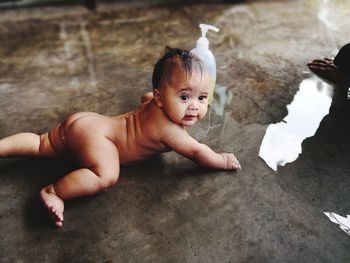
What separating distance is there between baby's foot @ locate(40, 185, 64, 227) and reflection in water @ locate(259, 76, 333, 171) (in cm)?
85

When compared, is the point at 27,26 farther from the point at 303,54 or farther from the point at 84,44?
the point at 303,54

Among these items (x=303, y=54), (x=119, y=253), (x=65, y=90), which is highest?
(x=303, y=54)

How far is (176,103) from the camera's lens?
4.25 feet

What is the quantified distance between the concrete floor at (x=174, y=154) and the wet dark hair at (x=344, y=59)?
0.14 m

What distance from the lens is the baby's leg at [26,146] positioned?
1.39 meters

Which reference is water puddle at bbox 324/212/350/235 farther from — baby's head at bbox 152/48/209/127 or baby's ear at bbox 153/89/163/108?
baby's ear at bbox 153/89/163/108

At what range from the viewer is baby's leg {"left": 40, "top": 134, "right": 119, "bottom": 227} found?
126 cm

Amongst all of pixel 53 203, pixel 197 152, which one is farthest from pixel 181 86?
pixel 53 203

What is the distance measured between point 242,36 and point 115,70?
95cm

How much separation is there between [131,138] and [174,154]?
0.83 ft

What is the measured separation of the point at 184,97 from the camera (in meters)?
1.30

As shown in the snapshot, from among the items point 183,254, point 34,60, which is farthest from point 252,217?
point 34,60

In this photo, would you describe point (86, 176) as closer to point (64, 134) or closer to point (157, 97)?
point (64, 134)

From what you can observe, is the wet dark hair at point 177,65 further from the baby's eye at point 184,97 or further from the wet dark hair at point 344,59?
the wet dark hair at point 344,59
